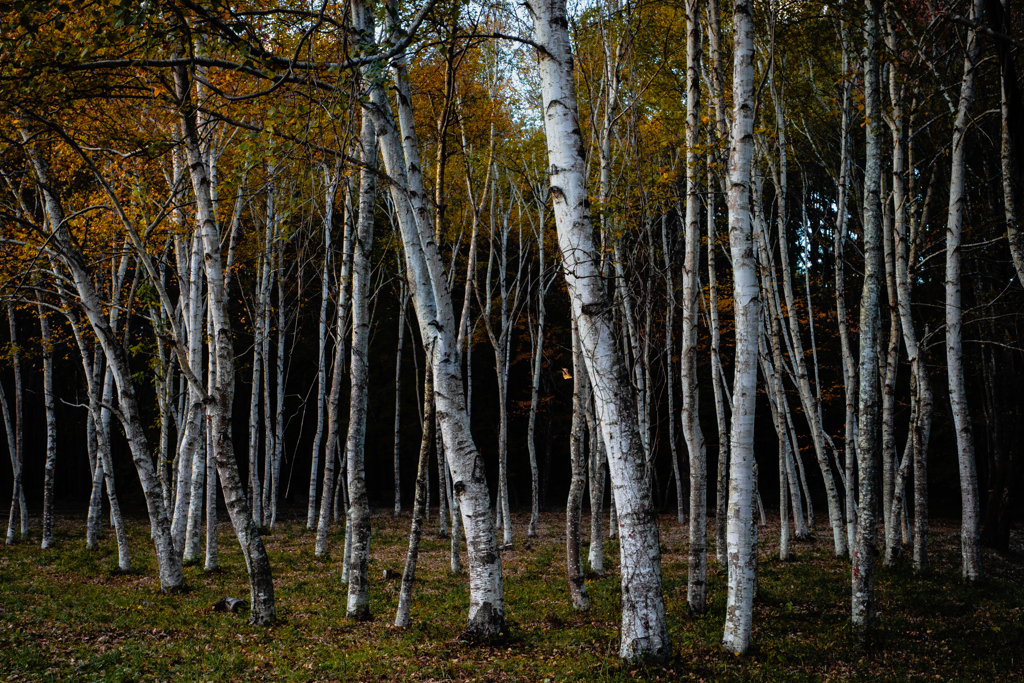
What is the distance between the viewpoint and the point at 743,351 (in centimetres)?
623

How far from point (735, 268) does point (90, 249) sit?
497 inches

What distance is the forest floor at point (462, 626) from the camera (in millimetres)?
5840

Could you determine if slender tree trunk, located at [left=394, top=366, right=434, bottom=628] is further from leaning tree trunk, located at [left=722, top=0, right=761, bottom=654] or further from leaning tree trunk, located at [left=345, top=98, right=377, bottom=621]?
leaning tree trunk, located at [left=722, top=0, right=761, bottom=654]

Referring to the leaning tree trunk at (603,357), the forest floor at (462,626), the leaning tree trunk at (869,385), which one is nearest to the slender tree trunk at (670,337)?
the leaning tree trunk at (869,385)

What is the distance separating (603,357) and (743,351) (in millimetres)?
1965

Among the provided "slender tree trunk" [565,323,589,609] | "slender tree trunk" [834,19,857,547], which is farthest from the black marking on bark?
"slender tree trunk" [834,19,857,547]

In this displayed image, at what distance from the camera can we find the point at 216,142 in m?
12.6

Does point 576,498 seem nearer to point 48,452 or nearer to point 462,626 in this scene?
point 462,626

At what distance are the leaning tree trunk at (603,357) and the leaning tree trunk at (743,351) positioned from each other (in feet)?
4.72

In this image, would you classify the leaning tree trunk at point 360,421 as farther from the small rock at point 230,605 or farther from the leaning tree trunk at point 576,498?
the leaning tree trunk at point 576,498

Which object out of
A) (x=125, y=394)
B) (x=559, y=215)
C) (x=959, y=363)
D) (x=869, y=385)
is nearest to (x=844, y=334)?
(x=959, y=363)

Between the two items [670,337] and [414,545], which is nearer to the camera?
[414,545]

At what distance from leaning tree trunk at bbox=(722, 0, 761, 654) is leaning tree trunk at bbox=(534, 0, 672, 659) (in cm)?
144

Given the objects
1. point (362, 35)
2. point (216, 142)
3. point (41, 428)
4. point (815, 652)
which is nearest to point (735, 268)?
point (815, 652)
